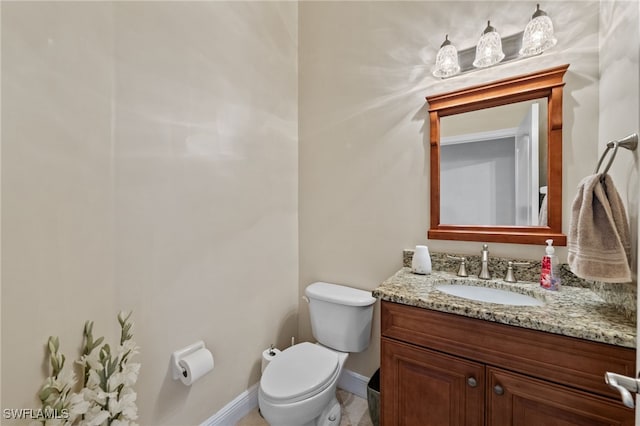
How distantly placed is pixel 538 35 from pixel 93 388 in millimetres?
2370

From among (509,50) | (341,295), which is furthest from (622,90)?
(341,295)

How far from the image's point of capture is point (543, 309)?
97 centimetres

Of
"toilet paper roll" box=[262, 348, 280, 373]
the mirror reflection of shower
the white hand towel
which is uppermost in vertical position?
the mirror reflection of shower

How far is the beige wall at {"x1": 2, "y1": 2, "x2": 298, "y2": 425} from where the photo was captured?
89cm

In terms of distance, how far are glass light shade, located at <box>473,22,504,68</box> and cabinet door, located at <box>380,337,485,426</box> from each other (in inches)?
55.5

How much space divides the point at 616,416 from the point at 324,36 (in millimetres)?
2369

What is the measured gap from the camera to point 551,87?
49.3 inches

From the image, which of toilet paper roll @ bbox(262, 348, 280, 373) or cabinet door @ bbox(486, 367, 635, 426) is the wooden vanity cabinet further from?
toilet paper roll @ bbox(262, 348, 280, 373)

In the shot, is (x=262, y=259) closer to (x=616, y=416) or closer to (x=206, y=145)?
(x=206, y=145)

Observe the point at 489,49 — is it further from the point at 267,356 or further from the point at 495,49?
the point at 267,356

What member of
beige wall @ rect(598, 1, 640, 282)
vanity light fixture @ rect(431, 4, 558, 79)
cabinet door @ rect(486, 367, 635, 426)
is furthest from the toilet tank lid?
vanity light fixture @ rect(431, 4, 558, 79)

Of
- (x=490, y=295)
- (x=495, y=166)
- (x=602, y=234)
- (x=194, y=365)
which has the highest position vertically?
(x=495, y=166)

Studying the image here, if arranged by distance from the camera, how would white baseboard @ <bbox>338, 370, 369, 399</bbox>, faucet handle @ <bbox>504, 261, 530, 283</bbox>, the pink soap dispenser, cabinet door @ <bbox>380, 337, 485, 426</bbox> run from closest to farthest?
cabinet door @ <bbox>380, 337, 485, 426</bbox>, the pink soap dispenser, faucet handle @ <bbox>504, 261, 530, 283</bbox>, white baseboard @ <bbox>338, 370, 369, 399</bbox>

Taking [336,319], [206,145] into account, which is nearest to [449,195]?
[336,319]
